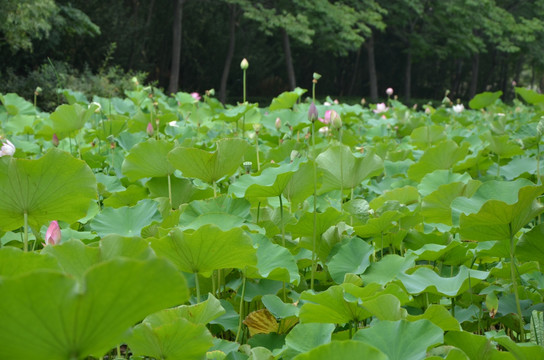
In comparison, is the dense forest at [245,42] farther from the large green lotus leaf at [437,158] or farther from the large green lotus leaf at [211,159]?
the large green lotus leaf at [211,159]

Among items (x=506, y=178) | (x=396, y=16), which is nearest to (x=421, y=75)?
(x=396, y=16)

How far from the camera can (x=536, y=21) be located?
16141 mm

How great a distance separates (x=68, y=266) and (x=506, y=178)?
131 centimetres

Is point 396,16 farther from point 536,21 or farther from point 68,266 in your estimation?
point 68,266

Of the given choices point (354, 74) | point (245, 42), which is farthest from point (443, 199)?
point (354, 74)

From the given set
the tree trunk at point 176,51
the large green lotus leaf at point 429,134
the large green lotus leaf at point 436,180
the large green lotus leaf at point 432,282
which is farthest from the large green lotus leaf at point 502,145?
the tree trunk at point 176,51

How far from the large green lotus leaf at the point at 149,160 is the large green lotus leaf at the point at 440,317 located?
568 mm

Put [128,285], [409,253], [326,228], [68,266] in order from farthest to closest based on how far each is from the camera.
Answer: [326,228]
[409,253]
[68,266]
[128,285]

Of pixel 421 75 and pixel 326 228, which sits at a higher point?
pixel 326 228

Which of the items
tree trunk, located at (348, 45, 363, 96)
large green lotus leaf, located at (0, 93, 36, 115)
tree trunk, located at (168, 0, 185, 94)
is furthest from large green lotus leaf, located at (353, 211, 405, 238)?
tree trunk, located at (348, 45, 363, 96)

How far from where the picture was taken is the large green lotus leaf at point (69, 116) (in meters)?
1.38

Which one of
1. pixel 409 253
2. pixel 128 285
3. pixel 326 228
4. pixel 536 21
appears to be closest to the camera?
pixel 128 285

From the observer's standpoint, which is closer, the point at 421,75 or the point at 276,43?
the point at 276,43

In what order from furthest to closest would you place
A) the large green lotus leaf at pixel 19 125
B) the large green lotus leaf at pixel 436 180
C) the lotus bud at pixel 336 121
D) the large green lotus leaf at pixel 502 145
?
1. the large green lotus leaf at pixel 19 125
2. the large green lotus leaf at pixel 502 145
3. the large green lotus leaf at pixel 436 180
4. the lotus bud at pixel 336 121
